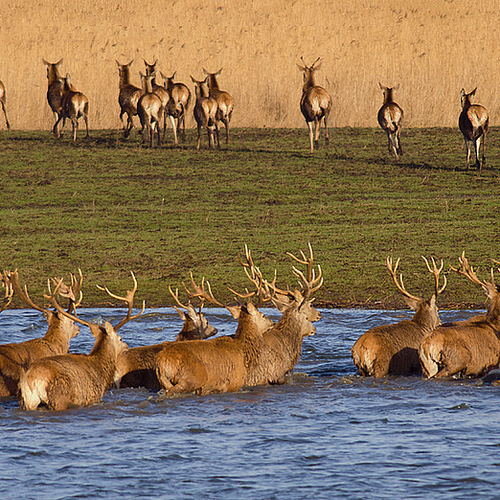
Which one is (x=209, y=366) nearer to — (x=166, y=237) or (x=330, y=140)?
(x=166, y=237)

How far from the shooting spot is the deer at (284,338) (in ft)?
31.0

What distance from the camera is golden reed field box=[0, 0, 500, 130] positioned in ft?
96.4

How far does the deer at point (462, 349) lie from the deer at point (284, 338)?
1225 millimetres

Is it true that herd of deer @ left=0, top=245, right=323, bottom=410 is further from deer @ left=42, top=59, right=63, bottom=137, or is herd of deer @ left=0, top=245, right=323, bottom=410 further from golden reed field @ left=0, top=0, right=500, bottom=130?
golden reed field @ left=0, top=0, right=500, bottom=130

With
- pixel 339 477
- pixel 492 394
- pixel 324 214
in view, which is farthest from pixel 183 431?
pixel 324 214

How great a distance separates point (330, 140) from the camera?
2588 centimetres

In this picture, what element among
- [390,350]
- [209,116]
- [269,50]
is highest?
[269,50]

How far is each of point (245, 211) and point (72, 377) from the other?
10734 mm

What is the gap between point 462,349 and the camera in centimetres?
933

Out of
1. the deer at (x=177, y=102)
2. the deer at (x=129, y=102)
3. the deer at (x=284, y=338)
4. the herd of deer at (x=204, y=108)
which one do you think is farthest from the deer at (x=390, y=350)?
the deer at (x=129, y=102)

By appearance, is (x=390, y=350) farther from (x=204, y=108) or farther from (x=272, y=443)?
(x=204, y=108)

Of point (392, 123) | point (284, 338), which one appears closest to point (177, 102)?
point (392, 123)

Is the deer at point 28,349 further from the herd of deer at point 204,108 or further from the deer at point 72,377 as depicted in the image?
the herd of deer at point 204,108

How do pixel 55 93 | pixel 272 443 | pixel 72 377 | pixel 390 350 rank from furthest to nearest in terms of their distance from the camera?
pixel 55 93 < pixel 390 350 < pixel 72 377 < pixel 272 443
